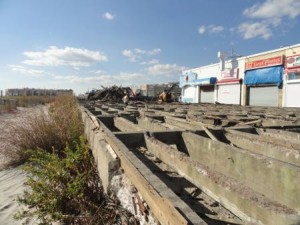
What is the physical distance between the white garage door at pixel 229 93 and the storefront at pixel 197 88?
1635 mm

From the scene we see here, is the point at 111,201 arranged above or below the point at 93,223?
above

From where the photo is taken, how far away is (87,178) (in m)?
4.04

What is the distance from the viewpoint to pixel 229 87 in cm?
Result: 2873

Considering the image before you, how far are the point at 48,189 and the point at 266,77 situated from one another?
22.2 meters

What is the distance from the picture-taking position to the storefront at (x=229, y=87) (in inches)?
1078

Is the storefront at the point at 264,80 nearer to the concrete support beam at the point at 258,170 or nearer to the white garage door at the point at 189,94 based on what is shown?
the white garage door at the point at 189,94

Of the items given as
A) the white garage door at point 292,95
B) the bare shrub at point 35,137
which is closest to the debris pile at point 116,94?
the white garage door at point 292,95

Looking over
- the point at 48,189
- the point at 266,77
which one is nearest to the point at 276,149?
the point at 48,189

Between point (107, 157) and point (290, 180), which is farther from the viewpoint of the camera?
point (107, 157)

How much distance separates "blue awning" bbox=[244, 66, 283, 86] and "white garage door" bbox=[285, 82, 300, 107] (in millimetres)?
982

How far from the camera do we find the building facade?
2105 centimetres

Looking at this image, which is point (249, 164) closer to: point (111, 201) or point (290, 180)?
point (290, 180)

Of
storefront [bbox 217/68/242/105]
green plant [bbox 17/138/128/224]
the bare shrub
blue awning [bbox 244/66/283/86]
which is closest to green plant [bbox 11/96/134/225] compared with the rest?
green plant [bbox 17/138/128/224]

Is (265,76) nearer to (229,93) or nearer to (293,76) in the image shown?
(293,76)
